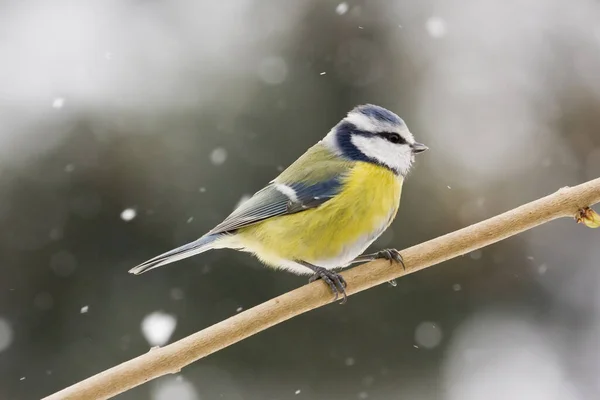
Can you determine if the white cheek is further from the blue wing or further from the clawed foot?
the clawed foot

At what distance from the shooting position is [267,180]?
2506 mm

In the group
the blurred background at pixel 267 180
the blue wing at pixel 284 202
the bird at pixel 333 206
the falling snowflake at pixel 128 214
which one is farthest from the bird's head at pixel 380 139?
the falling snowflake at pixel 128 214

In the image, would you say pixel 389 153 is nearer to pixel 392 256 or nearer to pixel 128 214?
pixel 392 256

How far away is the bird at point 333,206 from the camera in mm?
1612

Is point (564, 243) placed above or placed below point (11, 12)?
below

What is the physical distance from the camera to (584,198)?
137 cm

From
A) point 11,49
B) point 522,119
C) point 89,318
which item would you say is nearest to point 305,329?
point 89,318

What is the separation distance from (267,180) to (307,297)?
1.14 m

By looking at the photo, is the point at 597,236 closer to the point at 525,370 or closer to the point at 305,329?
the point at 525,370

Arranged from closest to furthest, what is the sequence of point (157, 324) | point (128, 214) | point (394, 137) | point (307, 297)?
1. point (307, 297)
2. point (394, 137)
3. point (157, 324)
4. point (128, 214)

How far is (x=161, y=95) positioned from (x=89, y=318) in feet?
2.81

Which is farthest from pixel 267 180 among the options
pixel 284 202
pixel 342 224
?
pixel 342 224

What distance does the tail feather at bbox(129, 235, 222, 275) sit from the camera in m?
1.47

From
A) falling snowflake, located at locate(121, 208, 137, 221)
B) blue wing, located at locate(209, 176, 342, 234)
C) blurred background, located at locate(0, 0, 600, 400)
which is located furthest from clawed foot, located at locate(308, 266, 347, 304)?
falling snowflake, located at locate(121, 208, 137, 221)
